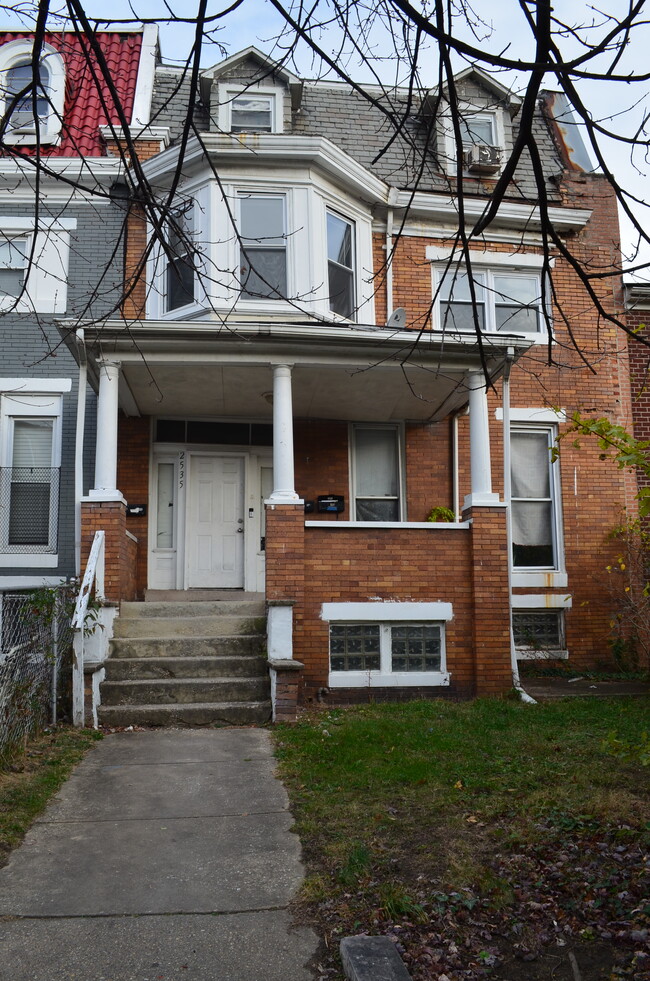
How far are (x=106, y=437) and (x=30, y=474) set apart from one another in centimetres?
261

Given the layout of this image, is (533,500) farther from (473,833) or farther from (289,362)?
(473,833)

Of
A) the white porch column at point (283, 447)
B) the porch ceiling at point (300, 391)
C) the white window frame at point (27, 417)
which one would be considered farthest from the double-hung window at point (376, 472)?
the white window frame at point (27, 417)

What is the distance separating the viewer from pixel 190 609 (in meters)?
9.19

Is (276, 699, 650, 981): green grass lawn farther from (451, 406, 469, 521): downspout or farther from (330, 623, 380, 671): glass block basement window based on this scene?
(451, 406, 469, 521): downspout

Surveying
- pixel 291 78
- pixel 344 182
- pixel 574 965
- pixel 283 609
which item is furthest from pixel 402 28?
pixel 291 78

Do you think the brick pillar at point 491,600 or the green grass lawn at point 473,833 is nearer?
the green grass lawn at point 473,833

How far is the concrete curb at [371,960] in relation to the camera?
2.89 meters

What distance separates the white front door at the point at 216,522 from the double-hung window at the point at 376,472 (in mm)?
1668

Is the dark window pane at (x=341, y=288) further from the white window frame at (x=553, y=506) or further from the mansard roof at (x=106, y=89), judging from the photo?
the mansard roof at (x=106, y=89)

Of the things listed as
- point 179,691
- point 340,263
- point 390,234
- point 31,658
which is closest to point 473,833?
point 179,691

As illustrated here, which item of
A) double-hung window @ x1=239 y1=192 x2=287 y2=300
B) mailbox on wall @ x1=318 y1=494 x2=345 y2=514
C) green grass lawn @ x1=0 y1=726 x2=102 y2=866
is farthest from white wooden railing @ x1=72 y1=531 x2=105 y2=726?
double-hung window @ x1=239 y1=192 x2=287 y2=300

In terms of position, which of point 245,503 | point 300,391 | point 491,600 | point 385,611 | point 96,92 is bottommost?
point 385,611

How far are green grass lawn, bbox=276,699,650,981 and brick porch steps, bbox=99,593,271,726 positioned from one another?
873 millimetres

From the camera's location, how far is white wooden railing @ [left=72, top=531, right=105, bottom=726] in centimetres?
758
